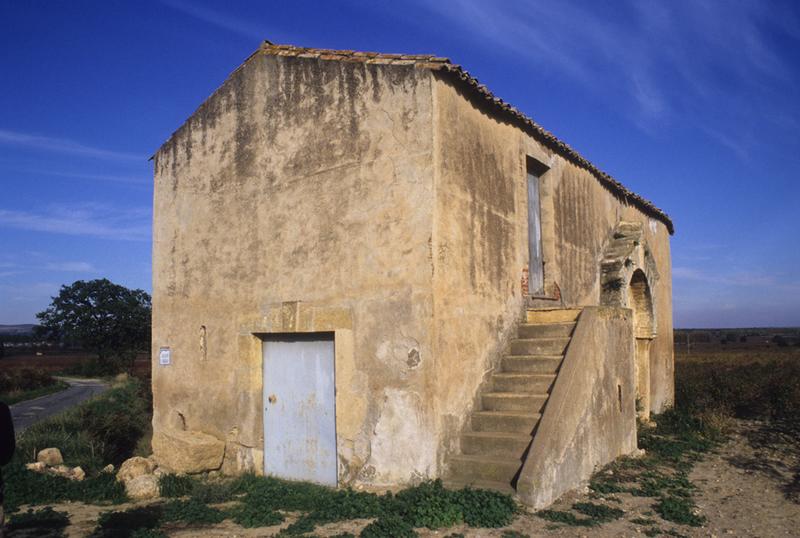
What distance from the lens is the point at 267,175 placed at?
27.4ft

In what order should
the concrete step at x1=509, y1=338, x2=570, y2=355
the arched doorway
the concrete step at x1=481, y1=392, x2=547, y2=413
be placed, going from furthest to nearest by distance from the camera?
the arched doorway, the concrete step at x1=509, y1=338, x2=570, y2=355, the concrete step at x1=481, y1=392, x2=547, y2=413

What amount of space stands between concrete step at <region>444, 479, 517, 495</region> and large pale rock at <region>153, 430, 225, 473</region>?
11.7 feet

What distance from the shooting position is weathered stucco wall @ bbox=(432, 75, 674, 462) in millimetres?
6836

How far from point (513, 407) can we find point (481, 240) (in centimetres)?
207

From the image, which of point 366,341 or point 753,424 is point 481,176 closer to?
point 366,341

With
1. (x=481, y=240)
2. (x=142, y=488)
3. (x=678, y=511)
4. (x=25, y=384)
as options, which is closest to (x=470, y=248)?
(x=481, y=240)

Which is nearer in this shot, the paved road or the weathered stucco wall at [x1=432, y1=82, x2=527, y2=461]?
the weathered stucco wall at [x1=432, y1=82, x2=527, y2=461]

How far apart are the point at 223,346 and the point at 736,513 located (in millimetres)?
6667

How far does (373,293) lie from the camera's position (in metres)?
7.13

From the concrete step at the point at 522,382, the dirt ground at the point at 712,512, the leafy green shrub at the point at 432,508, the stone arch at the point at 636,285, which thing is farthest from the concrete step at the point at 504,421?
the stone arch at the point at 636,285

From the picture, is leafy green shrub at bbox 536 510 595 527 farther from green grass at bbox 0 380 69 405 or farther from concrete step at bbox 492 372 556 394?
green grass at bbox 0 380 69 405

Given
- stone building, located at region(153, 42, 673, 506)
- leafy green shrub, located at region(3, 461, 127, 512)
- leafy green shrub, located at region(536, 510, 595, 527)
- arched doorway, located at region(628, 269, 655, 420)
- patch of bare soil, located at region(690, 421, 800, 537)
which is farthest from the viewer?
arched doorway, located at region(628, 269, 655, 420)

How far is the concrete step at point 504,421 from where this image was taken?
22.2 feet

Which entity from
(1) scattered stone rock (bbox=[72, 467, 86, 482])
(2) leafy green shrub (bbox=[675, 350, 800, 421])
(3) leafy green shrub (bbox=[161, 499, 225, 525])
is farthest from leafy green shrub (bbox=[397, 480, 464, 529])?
(2) leafy green shrub (bbox=[675, 350, 800, 421])
